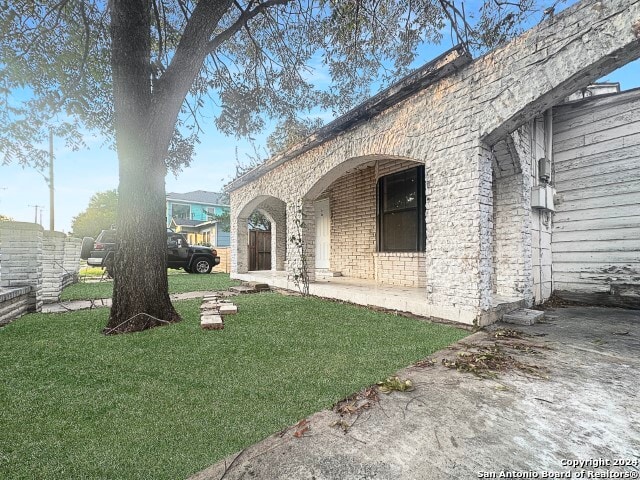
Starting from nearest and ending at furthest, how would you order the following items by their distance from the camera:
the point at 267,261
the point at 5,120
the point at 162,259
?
the point at 162,259 < the point at 5,120 < the point at 267,261

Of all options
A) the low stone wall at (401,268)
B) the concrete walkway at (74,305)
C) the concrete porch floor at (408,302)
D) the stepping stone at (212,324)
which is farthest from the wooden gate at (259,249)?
the stepping stone at (212,324)

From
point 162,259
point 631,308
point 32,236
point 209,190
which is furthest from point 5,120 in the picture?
point 209,190

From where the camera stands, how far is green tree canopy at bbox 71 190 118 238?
28562mm

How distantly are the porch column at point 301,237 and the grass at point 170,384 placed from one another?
274 centimetres

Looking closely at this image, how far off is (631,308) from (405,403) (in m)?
5.70

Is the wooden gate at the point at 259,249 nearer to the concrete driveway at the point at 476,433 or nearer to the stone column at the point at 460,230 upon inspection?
the stone column at the point at 460,230

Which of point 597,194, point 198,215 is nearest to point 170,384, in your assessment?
point 597,194

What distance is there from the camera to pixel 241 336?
11.6ft

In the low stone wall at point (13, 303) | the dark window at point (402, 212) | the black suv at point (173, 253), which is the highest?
the dark window at point (402, 212)

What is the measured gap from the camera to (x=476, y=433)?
1.66 meters

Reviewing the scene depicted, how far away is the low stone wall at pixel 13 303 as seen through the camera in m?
3.98

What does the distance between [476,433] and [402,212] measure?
5497 mm

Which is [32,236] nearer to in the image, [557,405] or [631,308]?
[557,405]

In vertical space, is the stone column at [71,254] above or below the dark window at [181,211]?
below
